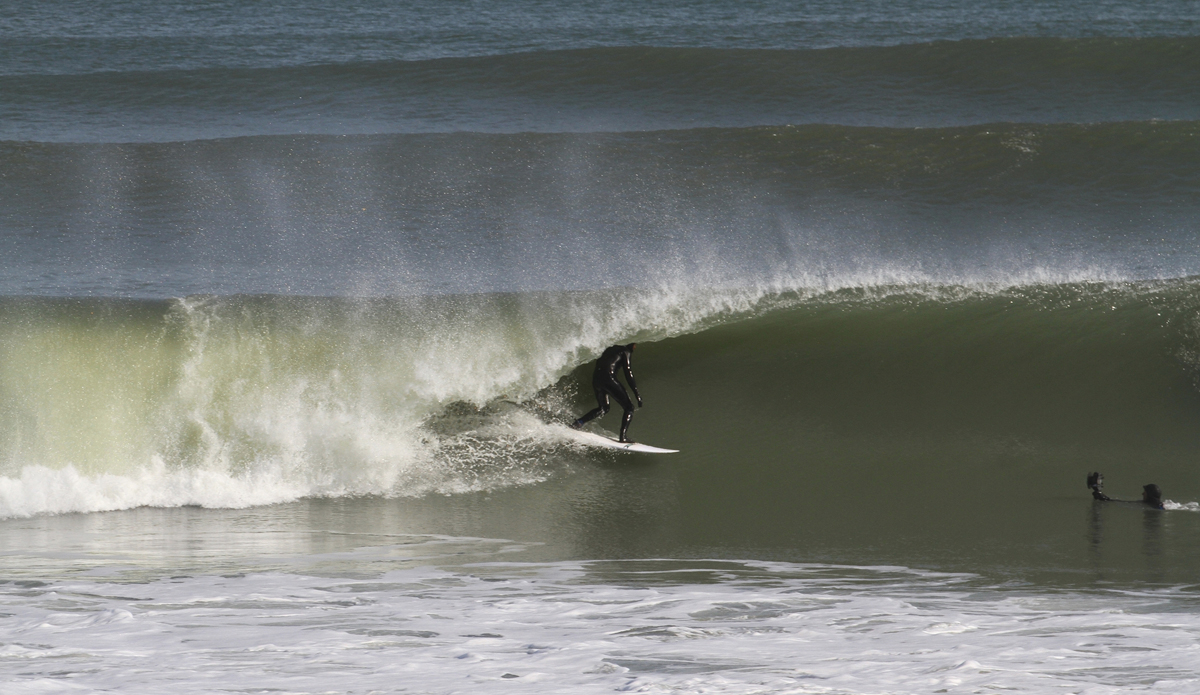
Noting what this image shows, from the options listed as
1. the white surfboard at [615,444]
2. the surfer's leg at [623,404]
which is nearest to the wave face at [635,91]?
the surfer's leg at [623,404]

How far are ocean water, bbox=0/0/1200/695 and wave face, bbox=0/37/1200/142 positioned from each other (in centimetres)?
10

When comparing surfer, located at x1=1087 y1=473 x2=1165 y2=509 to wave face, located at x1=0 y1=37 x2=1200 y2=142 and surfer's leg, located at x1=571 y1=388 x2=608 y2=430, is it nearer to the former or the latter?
surfer's leg, located at x1=571 y1=388 x2=608 y2=430

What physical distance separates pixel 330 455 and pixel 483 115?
363 inches

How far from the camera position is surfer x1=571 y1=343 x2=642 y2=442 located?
6.74m

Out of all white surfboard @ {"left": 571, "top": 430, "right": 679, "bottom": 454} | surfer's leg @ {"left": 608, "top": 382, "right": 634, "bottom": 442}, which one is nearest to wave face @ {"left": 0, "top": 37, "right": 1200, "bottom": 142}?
surfer's leg @ {"left": 608, "top": 382, "right": 634, "bottom": 442}

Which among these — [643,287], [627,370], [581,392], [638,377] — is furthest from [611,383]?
[643,287]

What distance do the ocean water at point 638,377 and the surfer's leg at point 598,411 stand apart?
0.14 m

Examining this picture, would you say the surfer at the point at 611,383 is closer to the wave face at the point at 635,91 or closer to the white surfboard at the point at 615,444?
the white surfboard at the point at 615,444

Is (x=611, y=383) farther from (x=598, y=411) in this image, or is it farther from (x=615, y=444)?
(x=615, y=444)

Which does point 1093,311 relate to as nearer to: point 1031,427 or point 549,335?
point 1031,427

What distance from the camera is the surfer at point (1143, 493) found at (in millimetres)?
5664

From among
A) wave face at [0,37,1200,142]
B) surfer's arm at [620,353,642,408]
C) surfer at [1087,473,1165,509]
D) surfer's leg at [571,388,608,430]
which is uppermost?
wave face at [0,37,1200,142]

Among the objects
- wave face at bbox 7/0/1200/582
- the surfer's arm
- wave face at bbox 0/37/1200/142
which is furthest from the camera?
wave face at bbox 0/37/1200/142

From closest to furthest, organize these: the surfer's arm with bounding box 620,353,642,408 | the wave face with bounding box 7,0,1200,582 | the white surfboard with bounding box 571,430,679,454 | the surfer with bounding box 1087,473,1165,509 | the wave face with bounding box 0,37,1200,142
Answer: the surfer with bounding box 1087,473,1165,509 < the wave face with bounding box 7,0,1200,582 < the white surfboard with bounding box 571,430,679,454 < the surfer's arm with bounding box 620,353,642,408 < the wave face with bounding box 0,37,1200,142
